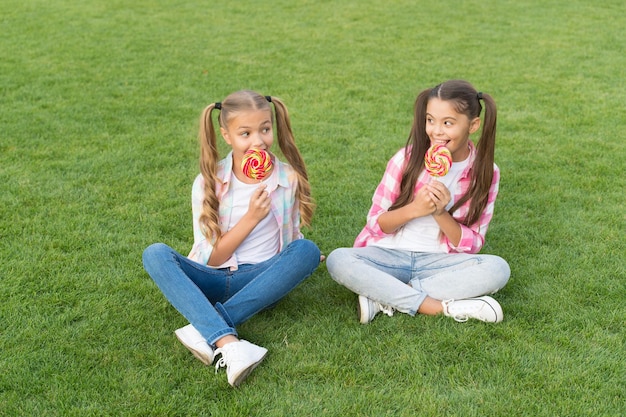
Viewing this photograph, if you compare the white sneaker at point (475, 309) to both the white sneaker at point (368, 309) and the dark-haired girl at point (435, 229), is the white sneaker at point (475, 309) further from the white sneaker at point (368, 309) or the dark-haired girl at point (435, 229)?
the white sneaker at point (368, 309)

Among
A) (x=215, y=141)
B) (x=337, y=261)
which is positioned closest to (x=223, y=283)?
(x=337, y=261)

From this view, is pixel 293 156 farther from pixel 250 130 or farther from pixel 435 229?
pixel 435 229

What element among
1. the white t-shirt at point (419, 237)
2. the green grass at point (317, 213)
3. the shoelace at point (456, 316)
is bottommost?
the green grass at point (317, 213)

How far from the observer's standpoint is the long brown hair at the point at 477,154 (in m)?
3.64

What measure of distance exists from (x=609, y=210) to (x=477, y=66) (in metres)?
3.91

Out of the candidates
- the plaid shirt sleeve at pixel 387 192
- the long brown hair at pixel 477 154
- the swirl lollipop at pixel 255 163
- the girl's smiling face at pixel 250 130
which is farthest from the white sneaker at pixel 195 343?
the long brown hair at pixel 477 154

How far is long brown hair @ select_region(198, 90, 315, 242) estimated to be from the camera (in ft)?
11.6

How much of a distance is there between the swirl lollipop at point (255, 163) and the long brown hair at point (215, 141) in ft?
0.65

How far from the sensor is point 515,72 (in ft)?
26.7

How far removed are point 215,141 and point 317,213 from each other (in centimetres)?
134

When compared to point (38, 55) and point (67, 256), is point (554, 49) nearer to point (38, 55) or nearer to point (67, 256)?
point (38, 55)

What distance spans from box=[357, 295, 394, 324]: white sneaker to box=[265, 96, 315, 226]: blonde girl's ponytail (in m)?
0.51

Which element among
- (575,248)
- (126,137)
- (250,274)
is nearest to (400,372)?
(250,274)

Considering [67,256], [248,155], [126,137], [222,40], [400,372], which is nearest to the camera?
[400,372]
